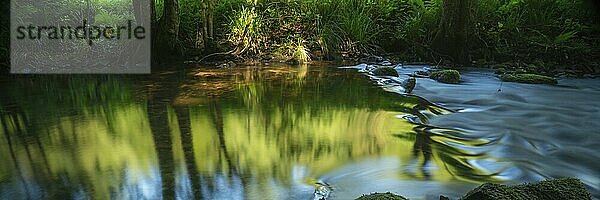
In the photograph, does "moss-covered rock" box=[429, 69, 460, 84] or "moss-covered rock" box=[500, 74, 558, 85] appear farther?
"moss-covered rock" box=[429, 69, 460, 84]

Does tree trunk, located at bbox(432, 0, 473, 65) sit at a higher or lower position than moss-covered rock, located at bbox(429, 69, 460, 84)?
higher

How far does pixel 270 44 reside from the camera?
10.3 metres

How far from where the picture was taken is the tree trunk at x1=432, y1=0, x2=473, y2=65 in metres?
8.11

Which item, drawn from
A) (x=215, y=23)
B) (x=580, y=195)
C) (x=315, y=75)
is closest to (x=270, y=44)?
(x=215, y=23)

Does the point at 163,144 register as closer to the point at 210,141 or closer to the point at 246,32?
the point at 210,141

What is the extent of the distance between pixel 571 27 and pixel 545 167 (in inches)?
247

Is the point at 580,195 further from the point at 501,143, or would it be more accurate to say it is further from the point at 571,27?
the point at 571,27

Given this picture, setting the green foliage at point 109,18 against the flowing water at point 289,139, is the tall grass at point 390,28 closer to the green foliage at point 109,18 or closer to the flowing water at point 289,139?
the green foliage at point 109,18

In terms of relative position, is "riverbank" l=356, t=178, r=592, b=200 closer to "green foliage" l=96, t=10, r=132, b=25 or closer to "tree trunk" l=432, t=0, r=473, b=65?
"tree trunk" l=432, t=0, r=473, b=65

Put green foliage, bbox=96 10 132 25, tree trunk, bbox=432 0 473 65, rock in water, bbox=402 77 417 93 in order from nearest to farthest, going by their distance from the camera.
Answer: rock in water, bbox=402 77 417 93, tree trunk, bbox=432 0 473 65, green foliage, bbox=96 10 132 25

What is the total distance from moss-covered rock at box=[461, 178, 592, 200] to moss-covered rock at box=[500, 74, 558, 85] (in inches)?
179

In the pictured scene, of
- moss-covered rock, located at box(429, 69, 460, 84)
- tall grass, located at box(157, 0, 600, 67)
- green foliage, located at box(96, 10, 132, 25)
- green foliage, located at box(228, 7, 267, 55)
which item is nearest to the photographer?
moss-covered rock, located at box(429, 69, 460, 84)

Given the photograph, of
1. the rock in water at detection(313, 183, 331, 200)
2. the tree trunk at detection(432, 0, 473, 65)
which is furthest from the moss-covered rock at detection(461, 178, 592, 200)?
the tree trunk at detection(432, 0, 473, 65)

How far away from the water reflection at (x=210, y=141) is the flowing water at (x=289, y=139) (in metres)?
0.01
